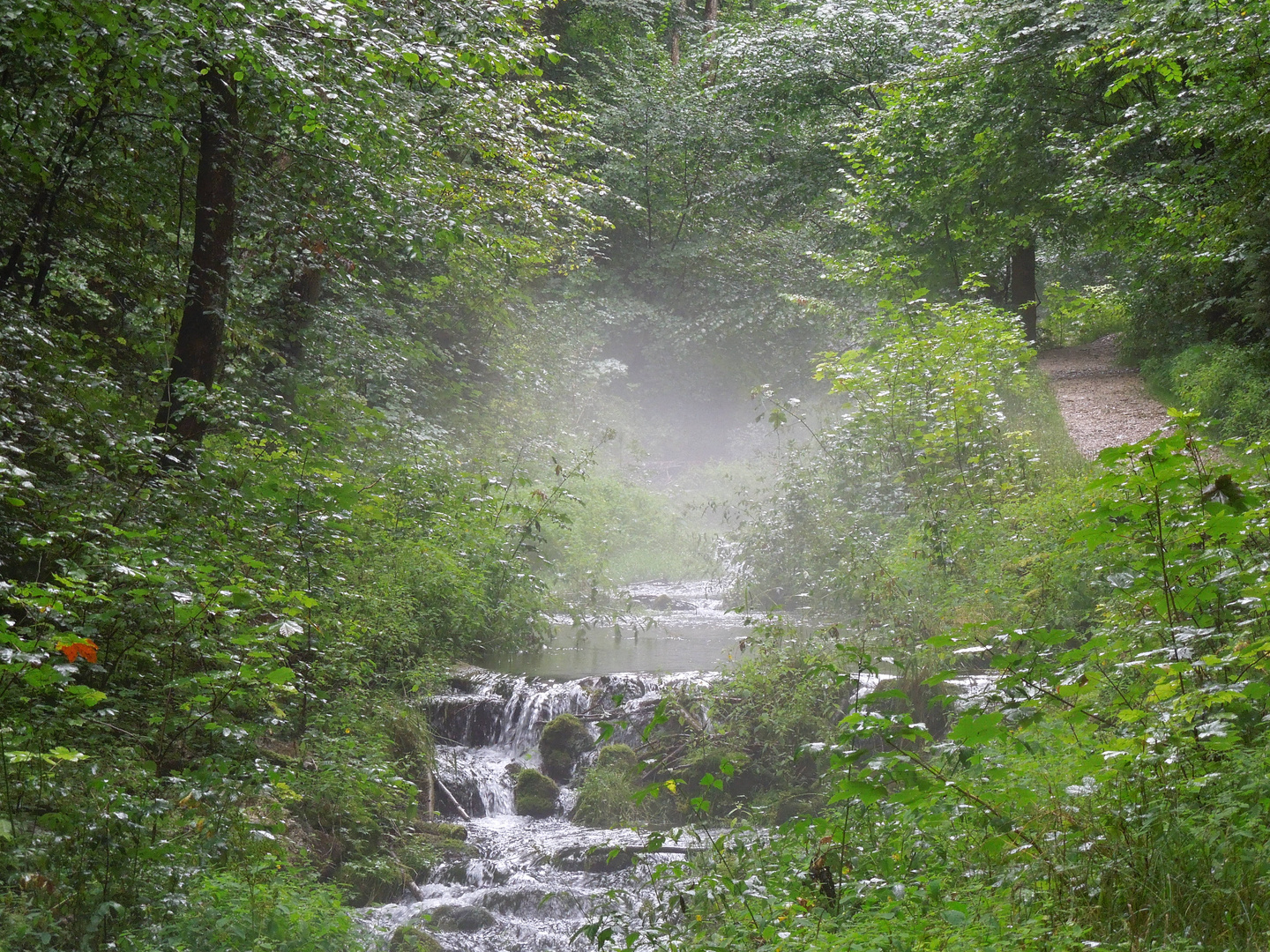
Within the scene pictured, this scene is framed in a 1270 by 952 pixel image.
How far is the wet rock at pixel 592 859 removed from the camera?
657 cm

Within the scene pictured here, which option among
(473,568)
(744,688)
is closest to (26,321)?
(473,568)

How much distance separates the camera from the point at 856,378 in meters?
9.87

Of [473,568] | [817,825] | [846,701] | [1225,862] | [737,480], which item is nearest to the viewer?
[1225,862]

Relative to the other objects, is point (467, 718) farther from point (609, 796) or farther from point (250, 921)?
point (250, 921)

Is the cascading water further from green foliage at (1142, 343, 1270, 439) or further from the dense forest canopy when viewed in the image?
green foliage at (1142, 343, 1270, 439)

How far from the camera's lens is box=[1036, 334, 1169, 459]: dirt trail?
10.0 m

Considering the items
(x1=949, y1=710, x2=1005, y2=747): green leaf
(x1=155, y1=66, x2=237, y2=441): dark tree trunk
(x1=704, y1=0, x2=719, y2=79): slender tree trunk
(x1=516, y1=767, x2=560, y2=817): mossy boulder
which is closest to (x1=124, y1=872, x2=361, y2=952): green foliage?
(x1=949, y1=710, x2=1005, y2=747): green leaf

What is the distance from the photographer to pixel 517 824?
7.47 metres

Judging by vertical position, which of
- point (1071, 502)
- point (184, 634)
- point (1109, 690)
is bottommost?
point (1109, 690)

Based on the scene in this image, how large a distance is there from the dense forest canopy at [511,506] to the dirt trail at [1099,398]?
46cm

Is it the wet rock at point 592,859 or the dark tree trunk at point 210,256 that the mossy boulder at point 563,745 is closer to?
the wet rock at point 592,859

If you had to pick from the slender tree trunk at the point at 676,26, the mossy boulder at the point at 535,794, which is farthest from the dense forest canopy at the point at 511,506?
the slender tree trunk at the point at 676,26

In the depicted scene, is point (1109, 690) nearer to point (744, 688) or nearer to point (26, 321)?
point (744, 688)

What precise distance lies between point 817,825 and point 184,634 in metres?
3.62
